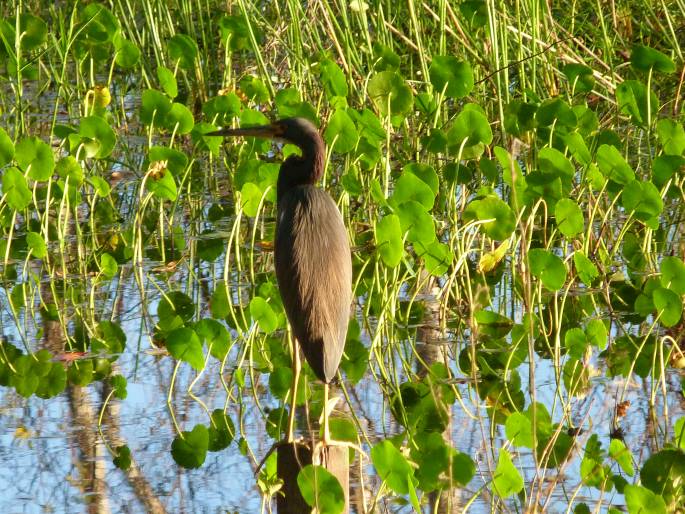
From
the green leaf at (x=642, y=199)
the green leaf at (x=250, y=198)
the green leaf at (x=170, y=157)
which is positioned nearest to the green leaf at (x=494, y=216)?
the green leaf at (x=642, y=199)

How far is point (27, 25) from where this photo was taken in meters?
5.51

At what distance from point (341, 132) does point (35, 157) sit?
4.06 ft

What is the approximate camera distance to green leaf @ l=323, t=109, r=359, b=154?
15.0 feet

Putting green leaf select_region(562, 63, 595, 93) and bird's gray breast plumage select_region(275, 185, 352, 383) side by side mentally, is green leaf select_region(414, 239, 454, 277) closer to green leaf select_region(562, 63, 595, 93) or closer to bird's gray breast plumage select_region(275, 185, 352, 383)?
bird's gray breast plumage select_region(275, 185, 352, 383)

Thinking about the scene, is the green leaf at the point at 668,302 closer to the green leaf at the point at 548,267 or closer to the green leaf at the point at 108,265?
the green leaf at the point at 548,267

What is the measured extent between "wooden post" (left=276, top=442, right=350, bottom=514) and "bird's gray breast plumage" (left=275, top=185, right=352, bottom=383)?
0.28 meters

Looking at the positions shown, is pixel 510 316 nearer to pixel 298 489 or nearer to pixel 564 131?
pixel 564 131

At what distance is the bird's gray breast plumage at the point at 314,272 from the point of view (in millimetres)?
3410

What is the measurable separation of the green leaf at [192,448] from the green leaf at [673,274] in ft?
5.13

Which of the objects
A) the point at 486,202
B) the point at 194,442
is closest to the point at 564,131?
the point at 486,202

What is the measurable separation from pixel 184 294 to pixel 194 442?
142 centimetres

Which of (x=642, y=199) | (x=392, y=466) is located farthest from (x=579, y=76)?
(x=392, y=466)

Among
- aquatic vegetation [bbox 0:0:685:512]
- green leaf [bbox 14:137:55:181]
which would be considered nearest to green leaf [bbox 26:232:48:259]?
aquatic vegetation [bbox 0:0:685:512]

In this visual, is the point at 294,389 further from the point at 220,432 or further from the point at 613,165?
the point at 613,165
